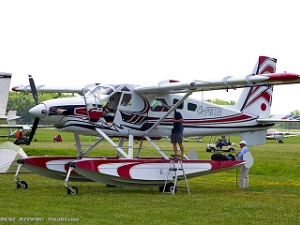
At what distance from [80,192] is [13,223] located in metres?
6.50

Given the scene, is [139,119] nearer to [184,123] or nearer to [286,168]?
[184,123]

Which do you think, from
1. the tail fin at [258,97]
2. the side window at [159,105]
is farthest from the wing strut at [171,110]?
the tail fin at [258,97]

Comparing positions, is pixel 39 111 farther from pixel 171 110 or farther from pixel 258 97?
pixel 258 97

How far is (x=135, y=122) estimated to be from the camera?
20.2 meters

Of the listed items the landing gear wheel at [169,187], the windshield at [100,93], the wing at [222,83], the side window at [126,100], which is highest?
the wing at [222,83]

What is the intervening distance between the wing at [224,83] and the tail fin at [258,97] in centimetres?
388

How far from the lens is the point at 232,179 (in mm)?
24484

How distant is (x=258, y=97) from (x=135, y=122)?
5.48 meters

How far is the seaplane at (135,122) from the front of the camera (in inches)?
710

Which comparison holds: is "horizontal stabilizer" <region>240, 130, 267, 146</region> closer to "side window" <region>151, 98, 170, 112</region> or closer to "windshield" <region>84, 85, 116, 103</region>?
"side window" <region>151, 98, 170, 112</region>

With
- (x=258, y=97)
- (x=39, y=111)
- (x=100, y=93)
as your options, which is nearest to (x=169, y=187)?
(x=100, y=93)

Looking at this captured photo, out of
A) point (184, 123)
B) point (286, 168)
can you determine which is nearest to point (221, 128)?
point (184, 123)

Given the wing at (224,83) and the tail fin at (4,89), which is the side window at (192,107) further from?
the tail fin at (4,89)

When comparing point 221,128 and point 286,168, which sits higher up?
point 221,128
